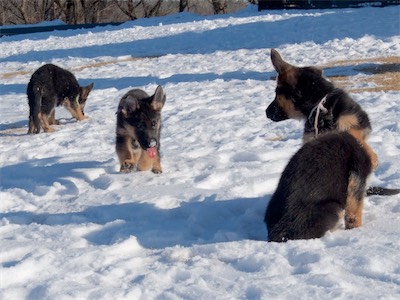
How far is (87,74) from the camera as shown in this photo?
56.9ft

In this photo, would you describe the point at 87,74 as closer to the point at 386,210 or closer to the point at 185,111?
the point at 185,111

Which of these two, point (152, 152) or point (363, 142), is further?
point (152, 152)

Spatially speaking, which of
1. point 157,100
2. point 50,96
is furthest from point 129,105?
point 50,96

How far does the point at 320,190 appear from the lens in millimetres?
4629

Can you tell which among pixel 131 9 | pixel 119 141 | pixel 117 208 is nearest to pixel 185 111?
pixel 119 141

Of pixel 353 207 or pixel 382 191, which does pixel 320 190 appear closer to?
pixel 353 207

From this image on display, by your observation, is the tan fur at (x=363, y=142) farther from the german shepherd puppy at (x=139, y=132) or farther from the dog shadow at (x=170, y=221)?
the german shepherd puppy at (x=139, y=132)

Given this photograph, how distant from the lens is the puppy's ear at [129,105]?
7.18m

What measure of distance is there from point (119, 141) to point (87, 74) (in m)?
10.3

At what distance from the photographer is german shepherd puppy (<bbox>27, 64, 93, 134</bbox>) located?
34.7ft

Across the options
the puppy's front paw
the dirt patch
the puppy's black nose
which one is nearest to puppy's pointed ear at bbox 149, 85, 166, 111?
the puppy's black nose

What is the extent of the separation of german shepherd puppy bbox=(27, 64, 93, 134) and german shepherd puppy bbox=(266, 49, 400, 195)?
219 inches

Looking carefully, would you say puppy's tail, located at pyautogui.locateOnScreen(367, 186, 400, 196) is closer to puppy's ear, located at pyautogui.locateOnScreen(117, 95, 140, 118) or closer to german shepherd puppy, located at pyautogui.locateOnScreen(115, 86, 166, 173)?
german shepherd puppy, located at pyautogui.locateOnScreen(115, 86, 166, 173)

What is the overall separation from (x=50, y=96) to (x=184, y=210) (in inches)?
231
